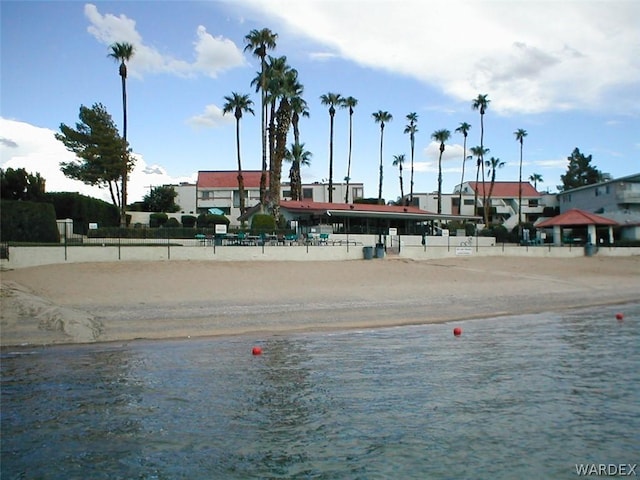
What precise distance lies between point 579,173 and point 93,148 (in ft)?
263

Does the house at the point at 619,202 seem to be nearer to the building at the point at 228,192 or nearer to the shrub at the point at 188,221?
the building at the point at 228,192

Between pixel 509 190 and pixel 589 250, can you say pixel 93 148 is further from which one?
pixel 509 190

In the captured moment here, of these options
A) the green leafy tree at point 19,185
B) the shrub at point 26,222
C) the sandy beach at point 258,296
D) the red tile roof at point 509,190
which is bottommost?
the sandy beach at point 258,296

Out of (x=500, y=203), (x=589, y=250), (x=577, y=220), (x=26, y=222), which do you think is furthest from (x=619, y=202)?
(x=26, y=222)

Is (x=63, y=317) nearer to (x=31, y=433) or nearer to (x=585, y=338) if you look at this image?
(x=31, y=433)

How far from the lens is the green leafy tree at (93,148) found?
153 feet

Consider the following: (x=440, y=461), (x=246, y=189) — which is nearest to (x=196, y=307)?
(x=440, y=461)

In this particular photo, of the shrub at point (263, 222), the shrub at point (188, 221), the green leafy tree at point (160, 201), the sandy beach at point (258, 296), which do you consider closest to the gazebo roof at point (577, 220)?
the sandy beach at point (258, 296)

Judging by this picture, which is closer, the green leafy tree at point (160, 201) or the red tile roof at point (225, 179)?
the green leafy tree at point (160, 201)

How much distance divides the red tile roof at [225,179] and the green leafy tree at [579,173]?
2195 inches

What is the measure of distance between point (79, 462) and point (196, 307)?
1161cm

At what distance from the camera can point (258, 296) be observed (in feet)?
67.0

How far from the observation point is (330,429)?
25.7ft

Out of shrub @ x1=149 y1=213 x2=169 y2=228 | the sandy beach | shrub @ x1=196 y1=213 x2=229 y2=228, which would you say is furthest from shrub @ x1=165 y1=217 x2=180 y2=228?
the sandy beach
